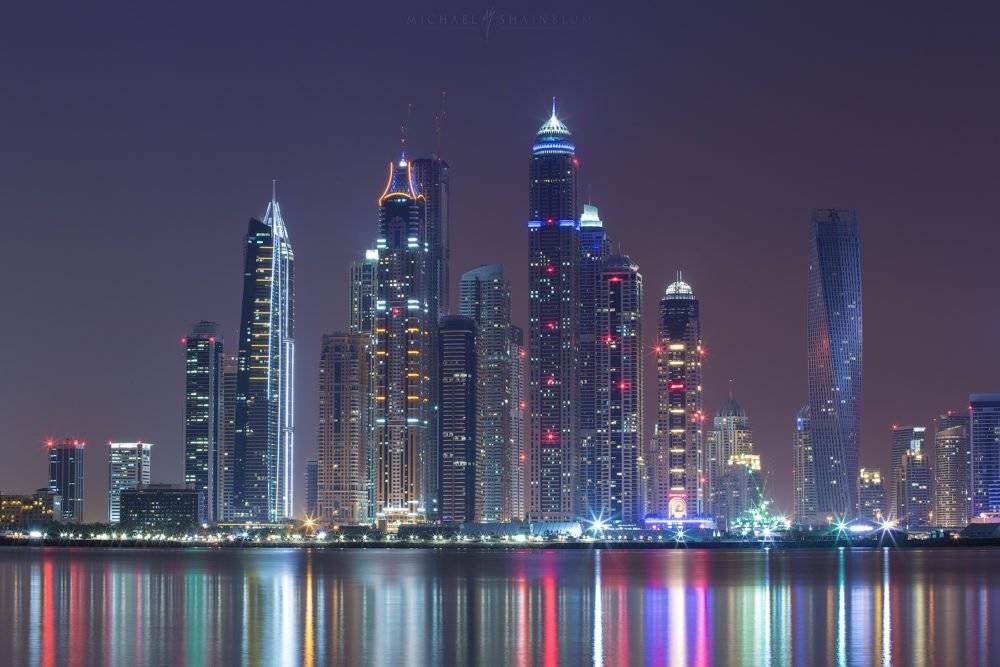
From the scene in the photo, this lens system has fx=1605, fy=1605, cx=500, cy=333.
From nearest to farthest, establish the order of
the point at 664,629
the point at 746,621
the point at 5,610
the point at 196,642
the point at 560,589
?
the point at 196,642, the point at 664,629, the point at 746,621, the point at 5,610, the point at 560,589

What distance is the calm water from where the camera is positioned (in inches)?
2331

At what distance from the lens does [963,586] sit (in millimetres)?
113125

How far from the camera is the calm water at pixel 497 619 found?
194 ft

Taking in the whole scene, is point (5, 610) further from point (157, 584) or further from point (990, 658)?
point (990, 658)

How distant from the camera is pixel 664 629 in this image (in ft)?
230

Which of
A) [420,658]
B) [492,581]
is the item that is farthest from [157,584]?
[420,658]

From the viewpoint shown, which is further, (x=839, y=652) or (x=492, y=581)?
(x=492, y=581)

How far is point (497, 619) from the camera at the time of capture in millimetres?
76750

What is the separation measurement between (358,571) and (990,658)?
300 feet

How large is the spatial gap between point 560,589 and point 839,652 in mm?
47883

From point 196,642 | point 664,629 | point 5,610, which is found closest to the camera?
point 196,642

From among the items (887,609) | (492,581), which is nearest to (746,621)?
(887,609)

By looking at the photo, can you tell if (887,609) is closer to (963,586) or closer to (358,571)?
(963,586)

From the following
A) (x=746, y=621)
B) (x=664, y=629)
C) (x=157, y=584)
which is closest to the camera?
(x=664, y=629)
